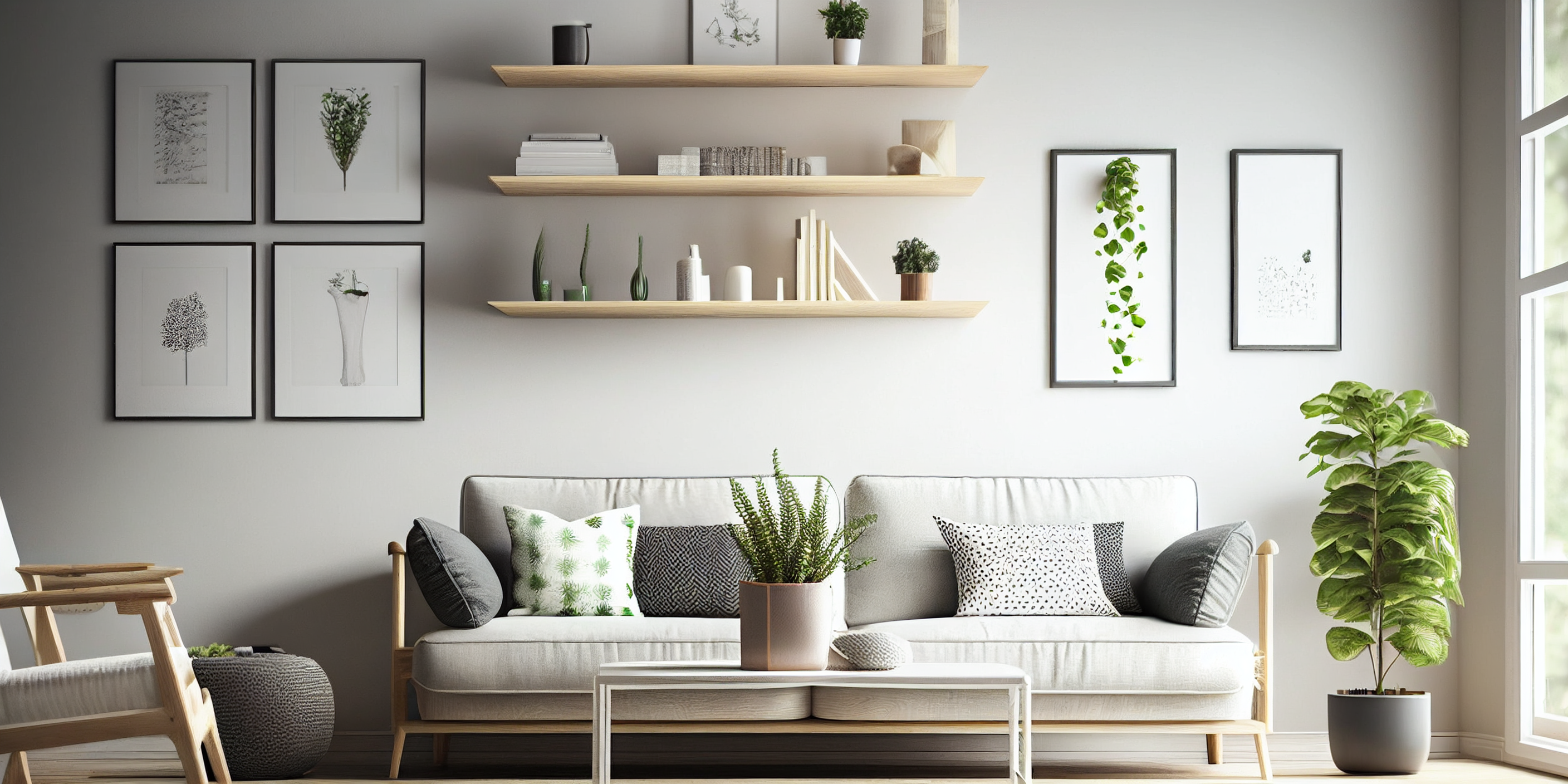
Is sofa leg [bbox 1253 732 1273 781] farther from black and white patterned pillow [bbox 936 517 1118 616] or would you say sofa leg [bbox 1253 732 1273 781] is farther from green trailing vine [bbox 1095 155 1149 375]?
green trailing vine [bbox 1095 155 1149 375]

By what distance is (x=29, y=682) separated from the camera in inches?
95.3

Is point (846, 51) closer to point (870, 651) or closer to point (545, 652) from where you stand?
point (545, 652)

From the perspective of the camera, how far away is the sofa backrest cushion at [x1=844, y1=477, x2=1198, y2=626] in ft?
11.9

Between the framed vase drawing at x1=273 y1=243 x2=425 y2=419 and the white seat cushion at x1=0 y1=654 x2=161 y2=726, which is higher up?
the framed vase drawing at x1=273 y1=243 x2=425 y2=419

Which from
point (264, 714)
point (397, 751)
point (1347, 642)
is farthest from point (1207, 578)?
point (264, 714)

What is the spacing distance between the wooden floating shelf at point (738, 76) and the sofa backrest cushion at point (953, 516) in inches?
52.0

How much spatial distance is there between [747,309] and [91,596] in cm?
205

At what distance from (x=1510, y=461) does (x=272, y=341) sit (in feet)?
13.2

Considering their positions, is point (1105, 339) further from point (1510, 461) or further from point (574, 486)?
point (574, 486)

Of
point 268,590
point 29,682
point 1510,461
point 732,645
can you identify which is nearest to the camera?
point 29,682

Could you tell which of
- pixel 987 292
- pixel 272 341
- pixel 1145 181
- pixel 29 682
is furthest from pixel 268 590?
pixel 1145 181

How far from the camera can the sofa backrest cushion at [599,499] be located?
12.1 feet

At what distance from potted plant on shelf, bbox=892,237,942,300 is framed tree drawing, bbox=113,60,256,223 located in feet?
7.17

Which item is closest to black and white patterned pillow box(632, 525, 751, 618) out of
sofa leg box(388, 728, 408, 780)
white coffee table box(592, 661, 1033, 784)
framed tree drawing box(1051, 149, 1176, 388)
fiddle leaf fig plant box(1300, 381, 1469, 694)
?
sofa leg box(388, 728, 408, 780)
